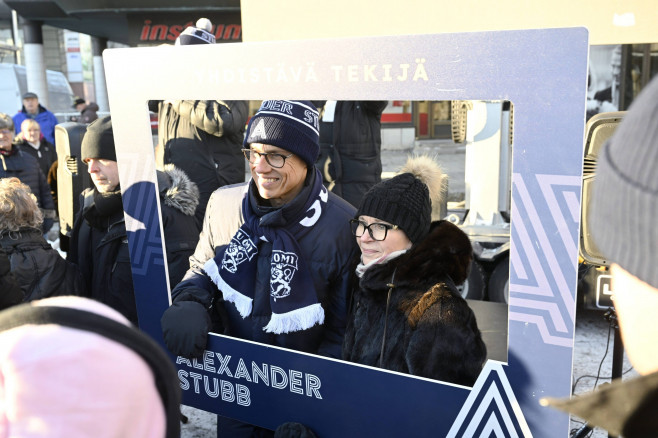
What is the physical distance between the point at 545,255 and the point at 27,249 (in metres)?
2.45

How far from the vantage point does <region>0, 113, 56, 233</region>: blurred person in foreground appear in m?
6.08

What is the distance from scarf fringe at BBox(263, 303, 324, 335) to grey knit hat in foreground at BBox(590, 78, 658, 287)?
61.7 inches

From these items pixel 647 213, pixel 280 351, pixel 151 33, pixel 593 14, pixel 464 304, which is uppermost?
pixel 151 33

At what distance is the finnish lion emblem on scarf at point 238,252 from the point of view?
2.35 m

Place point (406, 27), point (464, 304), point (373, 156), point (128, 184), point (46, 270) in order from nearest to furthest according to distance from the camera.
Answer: point (464, 304), point (128, 184), point (406, 27), point (46, 270), point (373, 156)

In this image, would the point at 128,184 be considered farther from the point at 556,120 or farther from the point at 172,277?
the point at 556,120

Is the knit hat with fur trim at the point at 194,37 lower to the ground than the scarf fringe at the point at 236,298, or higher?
higher

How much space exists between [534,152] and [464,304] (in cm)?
63

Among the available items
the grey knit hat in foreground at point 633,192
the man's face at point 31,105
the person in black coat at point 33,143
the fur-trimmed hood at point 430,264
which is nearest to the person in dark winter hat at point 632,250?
the grey knit hat in foreground at point 633,192

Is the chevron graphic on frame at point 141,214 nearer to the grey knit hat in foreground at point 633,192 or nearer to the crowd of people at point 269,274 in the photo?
the crowd of people at point 269,274

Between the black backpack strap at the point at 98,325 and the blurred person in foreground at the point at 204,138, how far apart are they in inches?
145

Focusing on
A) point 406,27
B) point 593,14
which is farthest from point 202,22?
point 593,14

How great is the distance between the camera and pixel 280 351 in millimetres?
2125

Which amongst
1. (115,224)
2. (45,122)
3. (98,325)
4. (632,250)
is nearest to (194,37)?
(115,224)
